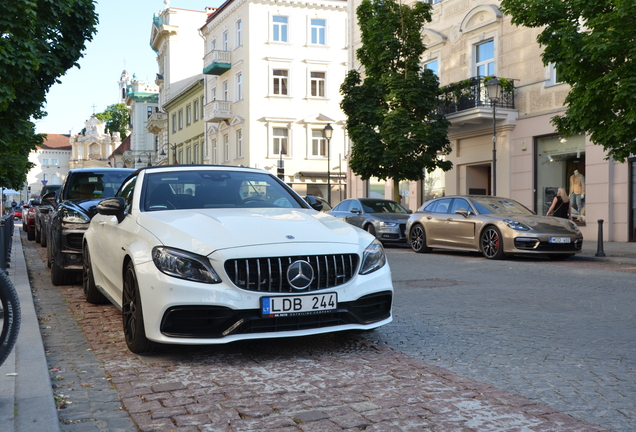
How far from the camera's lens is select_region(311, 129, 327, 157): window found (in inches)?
1726

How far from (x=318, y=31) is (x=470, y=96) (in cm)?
2225

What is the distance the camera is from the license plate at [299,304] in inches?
187

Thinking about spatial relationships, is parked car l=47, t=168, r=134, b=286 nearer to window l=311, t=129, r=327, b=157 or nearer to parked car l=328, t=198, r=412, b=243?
parked car l=328, t=198, r=412, b=243

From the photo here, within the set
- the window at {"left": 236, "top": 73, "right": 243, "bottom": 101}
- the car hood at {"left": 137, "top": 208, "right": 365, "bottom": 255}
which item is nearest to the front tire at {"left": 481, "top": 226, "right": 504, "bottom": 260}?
the car hood at {"left": 137, "top": 208, "right": 365, "bottom": 255}

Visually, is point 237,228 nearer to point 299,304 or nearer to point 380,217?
Answer: point 299,304

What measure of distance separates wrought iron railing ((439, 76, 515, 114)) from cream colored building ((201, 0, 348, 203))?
17479 millimetres

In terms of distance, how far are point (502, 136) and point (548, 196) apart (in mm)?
Answer: 2786

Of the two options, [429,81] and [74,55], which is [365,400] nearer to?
[74,55]

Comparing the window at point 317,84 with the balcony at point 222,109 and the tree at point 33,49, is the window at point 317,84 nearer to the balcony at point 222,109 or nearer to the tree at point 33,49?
the balcony at point 222,109

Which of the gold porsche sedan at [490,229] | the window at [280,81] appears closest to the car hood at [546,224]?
the gold porsche sedan at [490,229]

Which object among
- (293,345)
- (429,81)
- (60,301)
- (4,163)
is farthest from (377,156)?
(293,345)

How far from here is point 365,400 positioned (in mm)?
3980

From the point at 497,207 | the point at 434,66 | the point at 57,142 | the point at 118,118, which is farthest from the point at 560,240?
the point at 57,142

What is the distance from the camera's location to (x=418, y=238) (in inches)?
685
